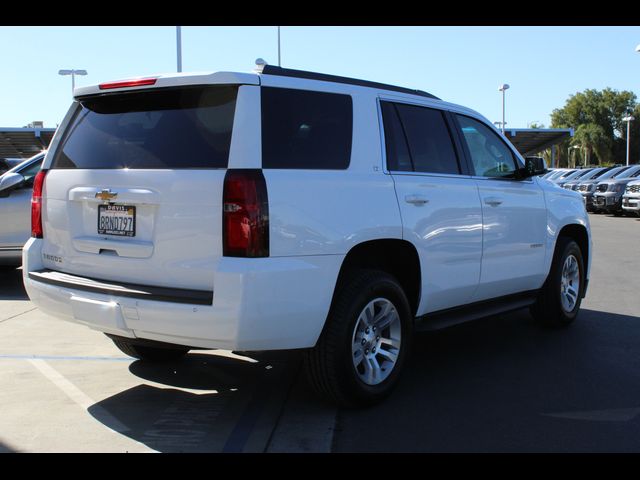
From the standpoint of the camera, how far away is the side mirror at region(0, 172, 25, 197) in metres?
8.62

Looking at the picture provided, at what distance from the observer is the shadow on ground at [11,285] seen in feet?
27.5

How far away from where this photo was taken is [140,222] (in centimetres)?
399

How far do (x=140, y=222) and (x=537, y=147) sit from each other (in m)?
41.3

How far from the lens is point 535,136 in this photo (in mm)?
37000

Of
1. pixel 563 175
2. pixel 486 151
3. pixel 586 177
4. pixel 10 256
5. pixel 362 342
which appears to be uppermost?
pixel 563 175

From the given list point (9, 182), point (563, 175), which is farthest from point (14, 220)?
point (563, 175)

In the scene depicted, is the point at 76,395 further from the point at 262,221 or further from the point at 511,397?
the point at 511,397

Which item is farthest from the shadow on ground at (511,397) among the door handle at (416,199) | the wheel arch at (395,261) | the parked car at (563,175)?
the parked car at (563,175)

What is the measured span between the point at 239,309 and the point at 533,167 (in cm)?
344

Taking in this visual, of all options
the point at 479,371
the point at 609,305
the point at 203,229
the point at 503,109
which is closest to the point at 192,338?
the point at 203,229

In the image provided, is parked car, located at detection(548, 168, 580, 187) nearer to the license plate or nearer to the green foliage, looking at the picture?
the license plate

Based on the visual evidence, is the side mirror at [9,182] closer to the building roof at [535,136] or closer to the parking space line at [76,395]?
the parking space line at [76,395]
